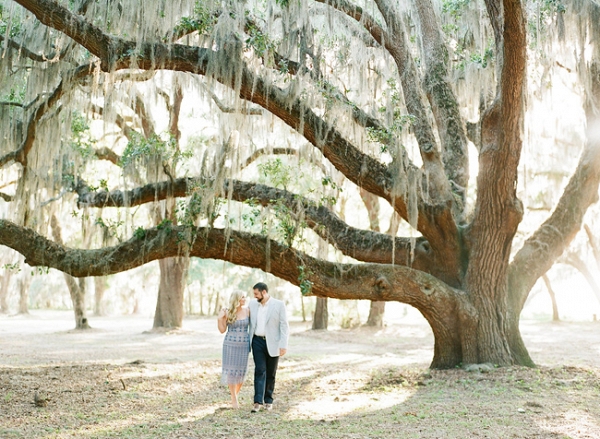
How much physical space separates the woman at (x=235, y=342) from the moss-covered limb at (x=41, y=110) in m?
3.58

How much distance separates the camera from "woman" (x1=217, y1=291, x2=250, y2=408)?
5406mm

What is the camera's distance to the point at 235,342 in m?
5.43

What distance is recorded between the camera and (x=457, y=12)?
8477 millimetres

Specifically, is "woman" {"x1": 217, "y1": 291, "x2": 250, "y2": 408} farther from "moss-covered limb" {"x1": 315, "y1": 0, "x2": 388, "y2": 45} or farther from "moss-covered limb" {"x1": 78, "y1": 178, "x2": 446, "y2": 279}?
"moss-covered limb" {"x1": 315, "y1": 0, "x2": 388, "y2": 45}

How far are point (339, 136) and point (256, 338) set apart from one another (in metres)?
2.86

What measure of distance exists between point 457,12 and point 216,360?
6.58 metres

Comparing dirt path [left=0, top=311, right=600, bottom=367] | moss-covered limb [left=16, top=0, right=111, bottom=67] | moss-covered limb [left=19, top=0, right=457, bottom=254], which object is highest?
moss-covered limb [left=16, top=0, right=111, bottom=67]

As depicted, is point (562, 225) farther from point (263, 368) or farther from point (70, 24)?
point (70, 24)

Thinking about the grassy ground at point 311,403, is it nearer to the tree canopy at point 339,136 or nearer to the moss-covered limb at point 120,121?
the tree canopy at point 339,136

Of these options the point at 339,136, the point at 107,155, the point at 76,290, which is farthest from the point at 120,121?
the point at 339,136

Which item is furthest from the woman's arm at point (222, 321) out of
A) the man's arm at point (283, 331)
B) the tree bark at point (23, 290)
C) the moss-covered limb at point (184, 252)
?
the tree bark at point (23, 290)

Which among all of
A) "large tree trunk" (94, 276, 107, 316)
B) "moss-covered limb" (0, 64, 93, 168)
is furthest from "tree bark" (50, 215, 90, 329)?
"large tree trunk" (94, 276, 107, 316)

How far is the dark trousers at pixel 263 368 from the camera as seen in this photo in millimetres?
5328

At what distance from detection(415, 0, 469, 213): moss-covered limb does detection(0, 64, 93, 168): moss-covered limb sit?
4434 mm
